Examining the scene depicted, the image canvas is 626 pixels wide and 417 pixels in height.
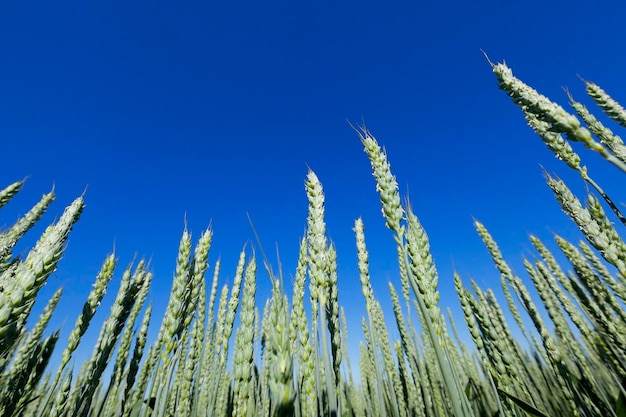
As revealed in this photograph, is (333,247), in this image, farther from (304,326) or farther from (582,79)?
(582,79)

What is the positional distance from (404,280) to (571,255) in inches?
125

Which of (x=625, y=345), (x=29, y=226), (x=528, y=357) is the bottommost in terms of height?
(x=625, y=345)

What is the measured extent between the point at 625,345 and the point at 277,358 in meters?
5.05

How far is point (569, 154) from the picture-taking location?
312 cm

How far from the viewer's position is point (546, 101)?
2238mm

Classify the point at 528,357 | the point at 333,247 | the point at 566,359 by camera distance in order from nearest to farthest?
1. the point at 333,247
2. the point at 566,359
3. the point at 528,357

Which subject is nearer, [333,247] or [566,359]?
[333,247]

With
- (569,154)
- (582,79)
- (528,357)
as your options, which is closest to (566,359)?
(528,357)

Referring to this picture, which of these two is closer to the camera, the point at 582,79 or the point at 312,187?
the point at 312,187

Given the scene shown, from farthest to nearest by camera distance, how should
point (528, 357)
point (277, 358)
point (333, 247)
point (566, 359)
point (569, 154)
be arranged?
point (528, 357) < point (566, 359) < point (333, 247) < point (569, 154) < point (277, 358)

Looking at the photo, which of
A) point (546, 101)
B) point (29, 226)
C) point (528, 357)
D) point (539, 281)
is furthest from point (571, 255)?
point (29, 226)

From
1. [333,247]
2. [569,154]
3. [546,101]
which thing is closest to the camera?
[546,101]

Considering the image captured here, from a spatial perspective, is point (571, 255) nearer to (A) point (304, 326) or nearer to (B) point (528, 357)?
(B) point (528, 357)

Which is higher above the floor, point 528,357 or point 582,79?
point 582,79
